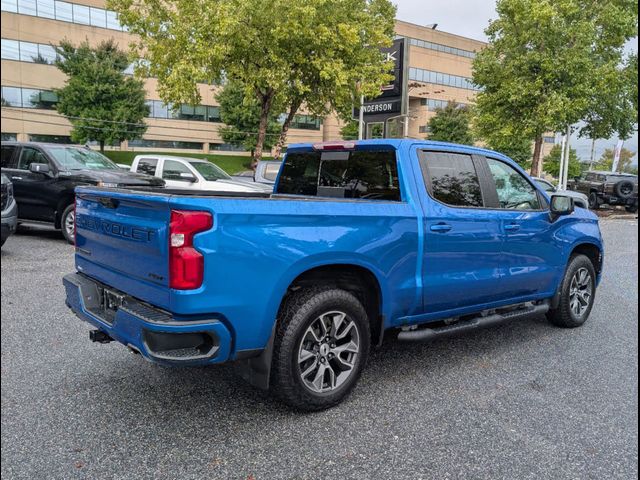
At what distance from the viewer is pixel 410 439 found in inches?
126

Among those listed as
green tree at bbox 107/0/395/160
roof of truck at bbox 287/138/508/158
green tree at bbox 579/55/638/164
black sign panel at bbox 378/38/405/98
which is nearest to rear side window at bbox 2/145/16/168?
roof of truck at bbox 287/138/508/158

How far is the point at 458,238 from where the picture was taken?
13.7ft

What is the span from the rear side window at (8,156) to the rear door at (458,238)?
8853 mm

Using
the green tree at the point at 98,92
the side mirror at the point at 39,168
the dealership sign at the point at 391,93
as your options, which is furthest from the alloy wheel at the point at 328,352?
the green tree at the point at 98,92

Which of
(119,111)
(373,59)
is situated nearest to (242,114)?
(119,111)

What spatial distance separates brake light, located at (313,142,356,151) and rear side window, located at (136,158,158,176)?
32.3 ft

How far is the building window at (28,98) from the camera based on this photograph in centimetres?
4244

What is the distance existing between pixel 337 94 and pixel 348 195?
16.3 m

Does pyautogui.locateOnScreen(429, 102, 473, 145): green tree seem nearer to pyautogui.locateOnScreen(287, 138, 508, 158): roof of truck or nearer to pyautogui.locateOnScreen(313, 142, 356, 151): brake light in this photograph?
pyautogui.locateOnScreen(287, 138, 508, 158): roof of truck

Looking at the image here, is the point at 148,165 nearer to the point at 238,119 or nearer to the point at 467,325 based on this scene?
the point at 467,325

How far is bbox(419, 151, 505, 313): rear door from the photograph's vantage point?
4.04 meters

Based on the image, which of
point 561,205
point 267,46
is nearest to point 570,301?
point 561,205

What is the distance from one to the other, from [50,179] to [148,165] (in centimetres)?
456

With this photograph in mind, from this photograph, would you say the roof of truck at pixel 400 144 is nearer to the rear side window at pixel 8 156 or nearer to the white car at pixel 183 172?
the rear side window at pixel 8 156
